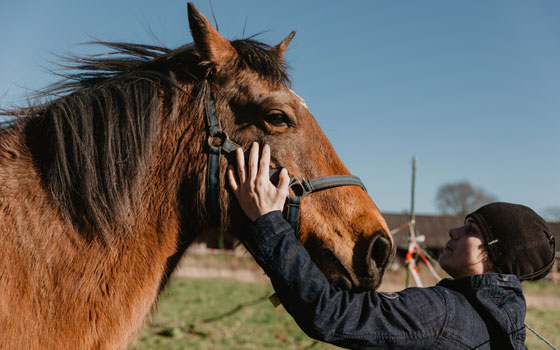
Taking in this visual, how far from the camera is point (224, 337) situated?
26.0 ft

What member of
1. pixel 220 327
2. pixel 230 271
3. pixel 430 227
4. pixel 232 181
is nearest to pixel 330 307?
pixel 232 181

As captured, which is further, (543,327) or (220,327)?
(543,327)

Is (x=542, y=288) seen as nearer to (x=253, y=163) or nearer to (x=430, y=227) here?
(x=430, y=227)

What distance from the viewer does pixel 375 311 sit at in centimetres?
197

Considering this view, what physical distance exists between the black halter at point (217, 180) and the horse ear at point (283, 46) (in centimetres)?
83

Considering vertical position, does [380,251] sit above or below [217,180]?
below

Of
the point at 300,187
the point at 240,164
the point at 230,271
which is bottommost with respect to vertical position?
the point at 230,271

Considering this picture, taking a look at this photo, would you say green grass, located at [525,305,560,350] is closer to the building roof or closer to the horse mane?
the horse mane

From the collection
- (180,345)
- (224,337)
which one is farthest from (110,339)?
(224,337)

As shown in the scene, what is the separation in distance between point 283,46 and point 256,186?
1.32 metres

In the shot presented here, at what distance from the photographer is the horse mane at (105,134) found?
77.4 inches

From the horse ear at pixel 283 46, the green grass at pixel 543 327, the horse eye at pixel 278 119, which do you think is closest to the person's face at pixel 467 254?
the horse eye at pixel 278 119

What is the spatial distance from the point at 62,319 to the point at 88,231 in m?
0.40

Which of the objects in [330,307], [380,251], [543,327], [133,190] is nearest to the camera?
[330,307]
